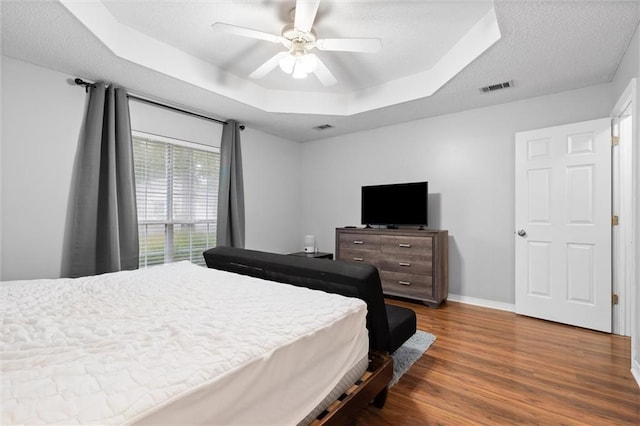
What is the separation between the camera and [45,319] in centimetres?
129

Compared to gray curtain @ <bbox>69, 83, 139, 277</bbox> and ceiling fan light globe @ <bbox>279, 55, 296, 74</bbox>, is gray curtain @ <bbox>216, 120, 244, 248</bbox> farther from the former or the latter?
Result: ceiling fan light globe @ <bbox>279, 55, 296, 74</bbox>

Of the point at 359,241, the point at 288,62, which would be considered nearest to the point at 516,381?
the point at 359,241

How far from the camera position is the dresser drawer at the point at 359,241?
13.1 feet

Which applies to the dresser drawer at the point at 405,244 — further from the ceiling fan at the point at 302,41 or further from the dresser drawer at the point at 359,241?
the ceiling fan at the point at 302,41

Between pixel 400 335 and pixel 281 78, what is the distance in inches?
117

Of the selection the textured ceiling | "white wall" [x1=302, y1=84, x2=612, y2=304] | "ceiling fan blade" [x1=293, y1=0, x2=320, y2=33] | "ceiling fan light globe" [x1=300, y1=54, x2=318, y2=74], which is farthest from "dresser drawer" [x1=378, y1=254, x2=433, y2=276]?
"ceiling fan blade" [x1=293, y1=0, x2=320, y2=33]

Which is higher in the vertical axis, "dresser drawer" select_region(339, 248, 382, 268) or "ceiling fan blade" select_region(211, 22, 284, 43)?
"ceiling fan blade" select_region(211, 22, 284, 43)

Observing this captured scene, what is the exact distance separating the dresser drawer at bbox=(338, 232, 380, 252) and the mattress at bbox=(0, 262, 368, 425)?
7.89ft

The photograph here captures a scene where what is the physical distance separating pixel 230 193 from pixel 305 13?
2.63 meters

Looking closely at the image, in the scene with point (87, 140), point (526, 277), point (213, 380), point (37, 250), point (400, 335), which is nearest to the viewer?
point (213, 380)

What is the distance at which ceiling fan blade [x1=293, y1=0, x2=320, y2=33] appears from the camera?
6.29 feet

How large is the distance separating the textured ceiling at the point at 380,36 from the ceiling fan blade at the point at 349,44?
Answer: 0.25m

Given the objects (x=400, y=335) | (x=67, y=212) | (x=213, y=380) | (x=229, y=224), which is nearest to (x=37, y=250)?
(x=67, y=212)

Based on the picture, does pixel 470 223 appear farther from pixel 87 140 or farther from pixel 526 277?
pixel 87 140
